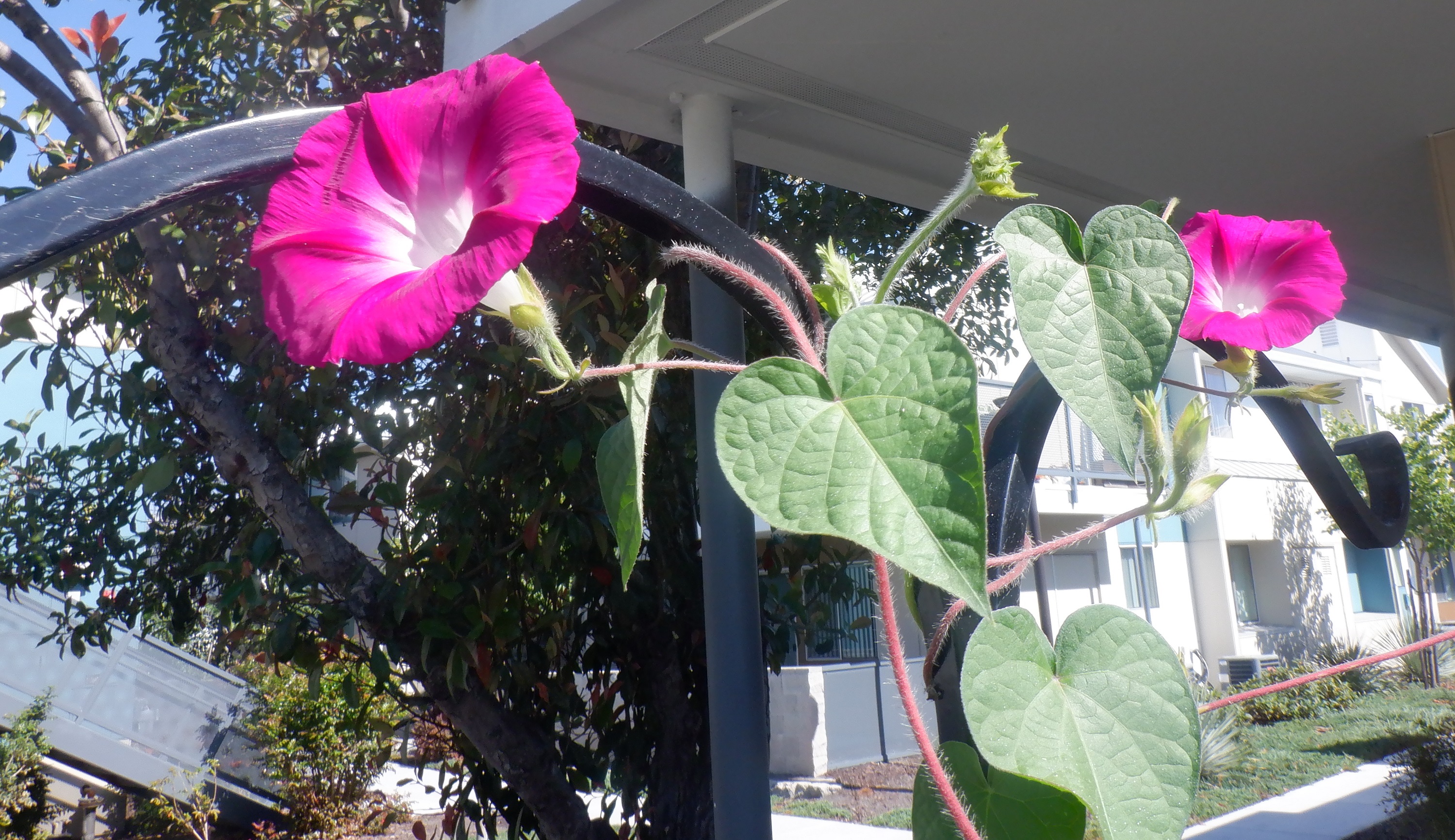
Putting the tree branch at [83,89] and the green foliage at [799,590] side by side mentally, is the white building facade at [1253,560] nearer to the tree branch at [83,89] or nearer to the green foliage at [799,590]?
the green foliage at [799,590]

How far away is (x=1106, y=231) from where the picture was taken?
1.20ft

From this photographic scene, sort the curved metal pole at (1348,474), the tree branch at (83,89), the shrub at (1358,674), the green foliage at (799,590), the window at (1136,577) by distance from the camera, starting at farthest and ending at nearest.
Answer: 1. the window at (1136,577)
2. the shrub at (1358,674)
3. the green foliage at (799,590)
4. the tree branch at (83,89)
5. the curved metal pole at (1348,474)

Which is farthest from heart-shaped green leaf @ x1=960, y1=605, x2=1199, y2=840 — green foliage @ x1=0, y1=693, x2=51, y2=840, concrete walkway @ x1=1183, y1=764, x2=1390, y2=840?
green foliage @ x1=0, y1=693, x2=51, y2=840

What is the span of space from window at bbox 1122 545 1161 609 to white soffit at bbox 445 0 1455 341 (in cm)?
1277

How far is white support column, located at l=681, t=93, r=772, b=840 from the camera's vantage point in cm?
79

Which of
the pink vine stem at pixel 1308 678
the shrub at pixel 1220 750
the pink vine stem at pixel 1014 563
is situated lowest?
the shrub at pixel 1220 750

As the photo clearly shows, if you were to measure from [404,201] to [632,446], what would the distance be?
0.41 feet

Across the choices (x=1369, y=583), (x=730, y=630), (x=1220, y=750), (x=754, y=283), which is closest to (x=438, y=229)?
(x=754, y=283)

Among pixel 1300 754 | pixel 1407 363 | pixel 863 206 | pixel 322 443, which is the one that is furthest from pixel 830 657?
pixel 322 443

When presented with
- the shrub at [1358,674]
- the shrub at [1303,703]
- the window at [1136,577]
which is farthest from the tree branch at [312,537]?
the window at [1136,577]

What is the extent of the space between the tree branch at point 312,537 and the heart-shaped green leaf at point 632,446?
1441mm

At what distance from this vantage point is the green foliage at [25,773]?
5293 mm

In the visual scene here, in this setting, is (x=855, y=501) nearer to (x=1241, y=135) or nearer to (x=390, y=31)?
(x=1241, y=135)

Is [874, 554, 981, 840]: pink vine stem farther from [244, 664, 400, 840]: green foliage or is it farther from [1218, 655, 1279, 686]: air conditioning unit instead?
[1218, 655, 1279, 686]: air conditioning unit
